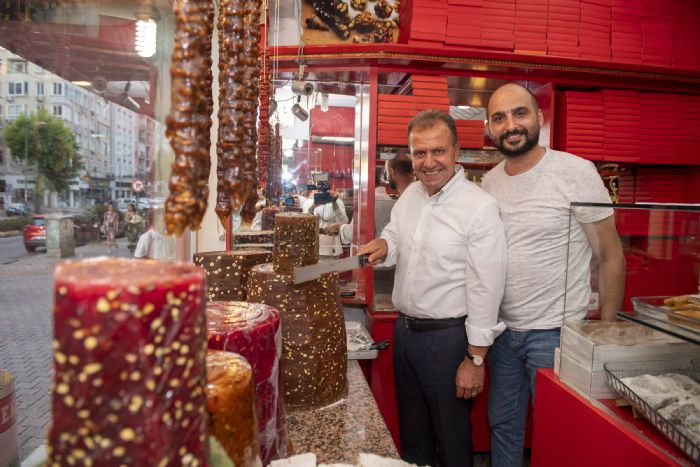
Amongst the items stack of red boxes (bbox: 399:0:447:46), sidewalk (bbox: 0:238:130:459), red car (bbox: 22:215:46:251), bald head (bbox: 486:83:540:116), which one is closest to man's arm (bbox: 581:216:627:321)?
bald head (bbox: 486:83:540:116)

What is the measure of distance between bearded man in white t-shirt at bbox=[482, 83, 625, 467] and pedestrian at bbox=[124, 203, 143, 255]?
2.28 metres

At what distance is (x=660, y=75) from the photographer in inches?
131

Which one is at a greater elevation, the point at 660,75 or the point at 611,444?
the point at 660,75

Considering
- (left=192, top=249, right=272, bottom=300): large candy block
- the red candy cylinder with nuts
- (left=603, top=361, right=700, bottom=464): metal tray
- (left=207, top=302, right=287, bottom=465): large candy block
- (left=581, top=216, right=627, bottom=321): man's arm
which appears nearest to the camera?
the red candy cylinder with nuts

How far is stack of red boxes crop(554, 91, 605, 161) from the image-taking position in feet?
10.6

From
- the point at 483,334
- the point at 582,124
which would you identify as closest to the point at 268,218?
the point at 483,334

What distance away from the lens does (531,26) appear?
10.2 ft

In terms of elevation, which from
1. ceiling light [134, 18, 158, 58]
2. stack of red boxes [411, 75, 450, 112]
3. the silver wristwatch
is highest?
ceiling light [134, 18, 158, 58]

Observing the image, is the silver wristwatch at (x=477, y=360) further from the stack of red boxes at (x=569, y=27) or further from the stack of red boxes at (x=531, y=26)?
the stack of red boxes at (x=531, y=26)

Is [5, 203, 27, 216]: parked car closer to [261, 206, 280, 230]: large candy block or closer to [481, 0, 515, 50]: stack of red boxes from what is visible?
[261, 206, 280, 230]: large candy block

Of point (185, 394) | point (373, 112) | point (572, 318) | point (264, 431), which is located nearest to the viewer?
point (185, 394)

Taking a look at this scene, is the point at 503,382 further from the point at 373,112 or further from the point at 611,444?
the point at 373,112

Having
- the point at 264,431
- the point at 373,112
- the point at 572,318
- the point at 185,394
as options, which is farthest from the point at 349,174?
the point at 185,394

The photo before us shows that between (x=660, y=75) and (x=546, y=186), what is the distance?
2.06 metres
